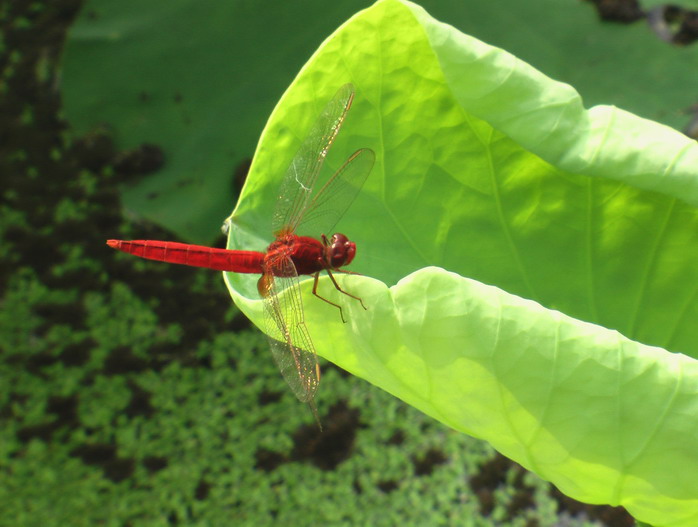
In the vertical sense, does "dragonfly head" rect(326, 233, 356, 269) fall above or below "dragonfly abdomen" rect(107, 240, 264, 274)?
above

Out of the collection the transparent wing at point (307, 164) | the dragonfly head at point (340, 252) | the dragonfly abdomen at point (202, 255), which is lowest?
the dragonfly abdomen at point (202, 255)

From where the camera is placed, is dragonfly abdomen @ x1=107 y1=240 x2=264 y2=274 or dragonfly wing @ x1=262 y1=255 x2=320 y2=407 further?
dragonfly abdomen @ x1=107 y1=240 x2=264 y2=274

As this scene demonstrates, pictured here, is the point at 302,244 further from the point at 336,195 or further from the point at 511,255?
the point at 511,255

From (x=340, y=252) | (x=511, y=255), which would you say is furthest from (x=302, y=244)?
(x=511, y=255)

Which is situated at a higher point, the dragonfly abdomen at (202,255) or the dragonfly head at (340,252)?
the dragonfly head at (340,252)

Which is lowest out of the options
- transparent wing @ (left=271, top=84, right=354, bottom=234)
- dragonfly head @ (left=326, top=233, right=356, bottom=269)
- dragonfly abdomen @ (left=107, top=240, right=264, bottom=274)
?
dragonfly abdomen @ (left=107, top=240, right=264, bottom=274)
